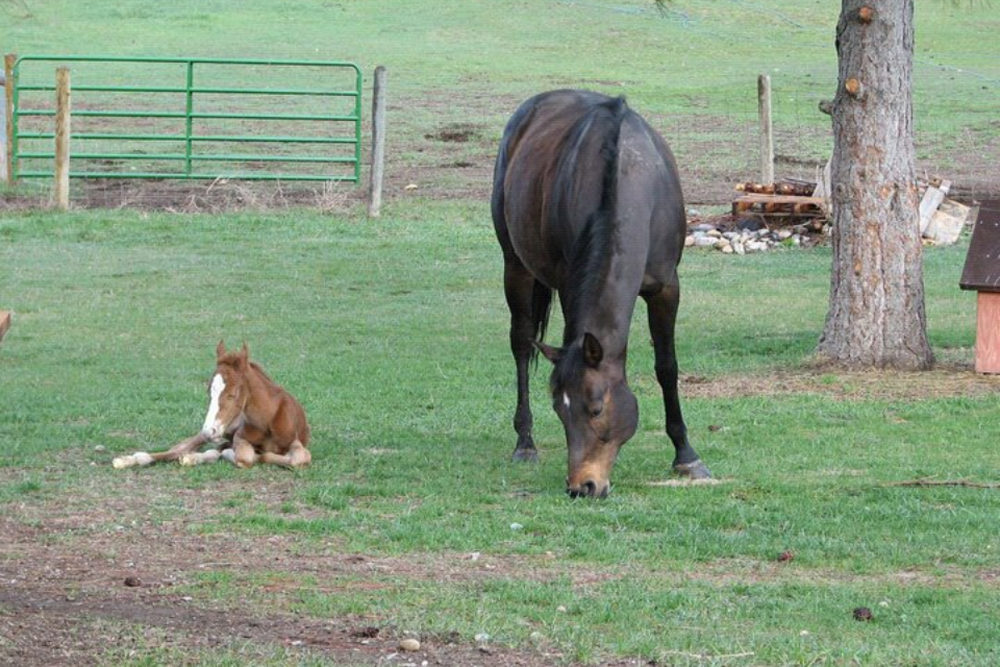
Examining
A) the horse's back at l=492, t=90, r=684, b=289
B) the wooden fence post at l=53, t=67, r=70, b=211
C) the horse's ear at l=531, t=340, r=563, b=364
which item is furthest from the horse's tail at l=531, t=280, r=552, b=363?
the wooden fence post at l=53, t=67, r=70, b=211

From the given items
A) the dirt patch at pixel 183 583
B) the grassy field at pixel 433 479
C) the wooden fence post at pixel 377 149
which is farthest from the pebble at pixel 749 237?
the dirt patch at pixel 183 583

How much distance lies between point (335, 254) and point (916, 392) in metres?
8.28

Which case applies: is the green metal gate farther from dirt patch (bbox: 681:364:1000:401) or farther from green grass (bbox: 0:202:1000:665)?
dirt patch (bbox: 681:364:1000:401)

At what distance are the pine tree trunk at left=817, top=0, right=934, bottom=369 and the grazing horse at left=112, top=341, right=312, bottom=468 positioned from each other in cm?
431

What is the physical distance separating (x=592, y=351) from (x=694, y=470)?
1.07 metres

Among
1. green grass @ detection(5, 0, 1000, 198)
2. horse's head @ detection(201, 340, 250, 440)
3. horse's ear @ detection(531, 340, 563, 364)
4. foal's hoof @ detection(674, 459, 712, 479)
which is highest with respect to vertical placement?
green grass @ detection(5, 0, 1000, 198)

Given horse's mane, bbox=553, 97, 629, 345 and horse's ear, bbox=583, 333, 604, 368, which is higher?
horse's mane, bbox=553, 97, 629, 345

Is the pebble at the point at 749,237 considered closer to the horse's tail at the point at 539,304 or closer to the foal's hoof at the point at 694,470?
the horse's tail at the point at 539,304

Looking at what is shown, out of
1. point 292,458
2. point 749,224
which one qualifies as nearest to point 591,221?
point 292,458

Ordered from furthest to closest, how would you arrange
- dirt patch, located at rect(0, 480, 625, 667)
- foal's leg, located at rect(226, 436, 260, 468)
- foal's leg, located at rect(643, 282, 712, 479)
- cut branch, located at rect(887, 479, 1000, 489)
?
foal's leg, located at rect(226, 436, 260, 468), foal's leg, located at rect(643, 282, 712, 479), cut branch, located at rect(887, 479, 1000, 489), dirt patch, located at rect(0, 480, 625, 667)

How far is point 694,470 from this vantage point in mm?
7969

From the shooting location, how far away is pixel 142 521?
277 inches

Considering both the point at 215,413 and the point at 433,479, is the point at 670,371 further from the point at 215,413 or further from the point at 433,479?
the point at 215,413

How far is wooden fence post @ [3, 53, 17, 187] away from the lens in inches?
823
